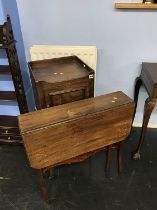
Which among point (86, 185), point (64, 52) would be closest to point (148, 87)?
point (64, 52)

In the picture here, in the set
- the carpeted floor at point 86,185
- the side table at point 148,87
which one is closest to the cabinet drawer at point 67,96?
the side table at point 148,87

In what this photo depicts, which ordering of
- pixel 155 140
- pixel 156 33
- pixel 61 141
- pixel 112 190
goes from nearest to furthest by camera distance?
pixel 61 141 → pixel 112 190 → pixel 156 33 → pixel 155 140

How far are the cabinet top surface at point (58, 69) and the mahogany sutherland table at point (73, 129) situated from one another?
22 cm

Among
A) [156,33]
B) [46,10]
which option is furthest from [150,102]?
[46,10]

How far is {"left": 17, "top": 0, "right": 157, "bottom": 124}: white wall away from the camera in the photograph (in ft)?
5.17

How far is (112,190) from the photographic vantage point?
1456 mm

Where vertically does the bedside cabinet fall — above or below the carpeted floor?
above

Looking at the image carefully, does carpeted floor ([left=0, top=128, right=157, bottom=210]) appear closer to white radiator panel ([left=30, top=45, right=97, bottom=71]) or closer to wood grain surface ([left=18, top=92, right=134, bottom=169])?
wood grain surface ([left=18, top=92, right=134, bottom=169])

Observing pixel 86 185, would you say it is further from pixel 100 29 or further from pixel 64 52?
pixel 100 29

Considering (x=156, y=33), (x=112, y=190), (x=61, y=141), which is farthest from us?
(x=156, y=33)

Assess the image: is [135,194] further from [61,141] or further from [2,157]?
[2,157]

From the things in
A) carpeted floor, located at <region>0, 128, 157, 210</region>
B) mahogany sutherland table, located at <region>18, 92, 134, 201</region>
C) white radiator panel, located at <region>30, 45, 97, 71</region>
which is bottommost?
carpeted floor, located at <region>0, 128, 157, 210</region>

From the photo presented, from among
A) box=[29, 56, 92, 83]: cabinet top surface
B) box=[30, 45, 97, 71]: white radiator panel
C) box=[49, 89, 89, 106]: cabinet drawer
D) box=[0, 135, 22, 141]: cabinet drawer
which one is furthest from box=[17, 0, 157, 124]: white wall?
box=[0, 135, 22, 141]: cabinet drawer

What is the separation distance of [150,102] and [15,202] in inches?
45.0
